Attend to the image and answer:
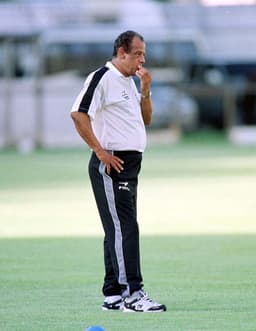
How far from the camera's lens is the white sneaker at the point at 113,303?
998 cm

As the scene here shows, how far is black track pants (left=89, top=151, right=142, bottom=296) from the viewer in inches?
387

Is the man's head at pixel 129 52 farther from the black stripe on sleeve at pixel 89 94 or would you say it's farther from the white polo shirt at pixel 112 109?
the black stripe on sleeve at pixel 89 94

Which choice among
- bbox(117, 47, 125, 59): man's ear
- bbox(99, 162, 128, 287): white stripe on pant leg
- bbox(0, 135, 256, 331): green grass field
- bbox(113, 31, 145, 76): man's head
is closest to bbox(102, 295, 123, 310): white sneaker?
bbox(0, 135, 256, 331): green grass field

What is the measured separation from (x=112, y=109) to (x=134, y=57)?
43 centimetres

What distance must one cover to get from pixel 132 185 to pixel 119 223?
1.01 feet

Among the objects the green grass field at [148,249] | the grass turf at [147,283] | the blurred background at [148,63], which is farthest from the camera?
the blurred background at [148,63]

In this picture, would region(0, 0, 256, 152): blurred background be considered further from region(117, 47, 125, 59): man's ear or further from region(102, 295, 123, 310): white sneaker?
region(117, 47, 125, 59): man's ear

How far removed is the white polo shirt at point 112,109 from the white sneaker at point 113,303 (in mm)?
1164

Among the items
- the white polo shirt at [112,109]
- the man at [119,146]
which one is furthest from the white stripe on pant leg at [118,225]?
the white polo shirt at [112,109]

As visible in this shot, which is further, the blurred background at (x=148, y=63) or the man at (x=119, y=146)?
the blurred background at (x=148, y=63)

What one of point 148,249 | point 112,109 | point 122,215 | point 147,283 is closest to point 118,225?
point 122,215

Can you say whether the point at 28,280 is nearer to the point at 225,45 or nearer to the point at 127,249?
the point at 127,249

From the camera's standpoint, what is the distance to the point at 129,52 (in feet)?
32.1

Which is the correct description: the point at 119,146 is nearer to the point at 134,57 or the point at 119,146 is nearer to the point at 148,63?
the point at 134,57
